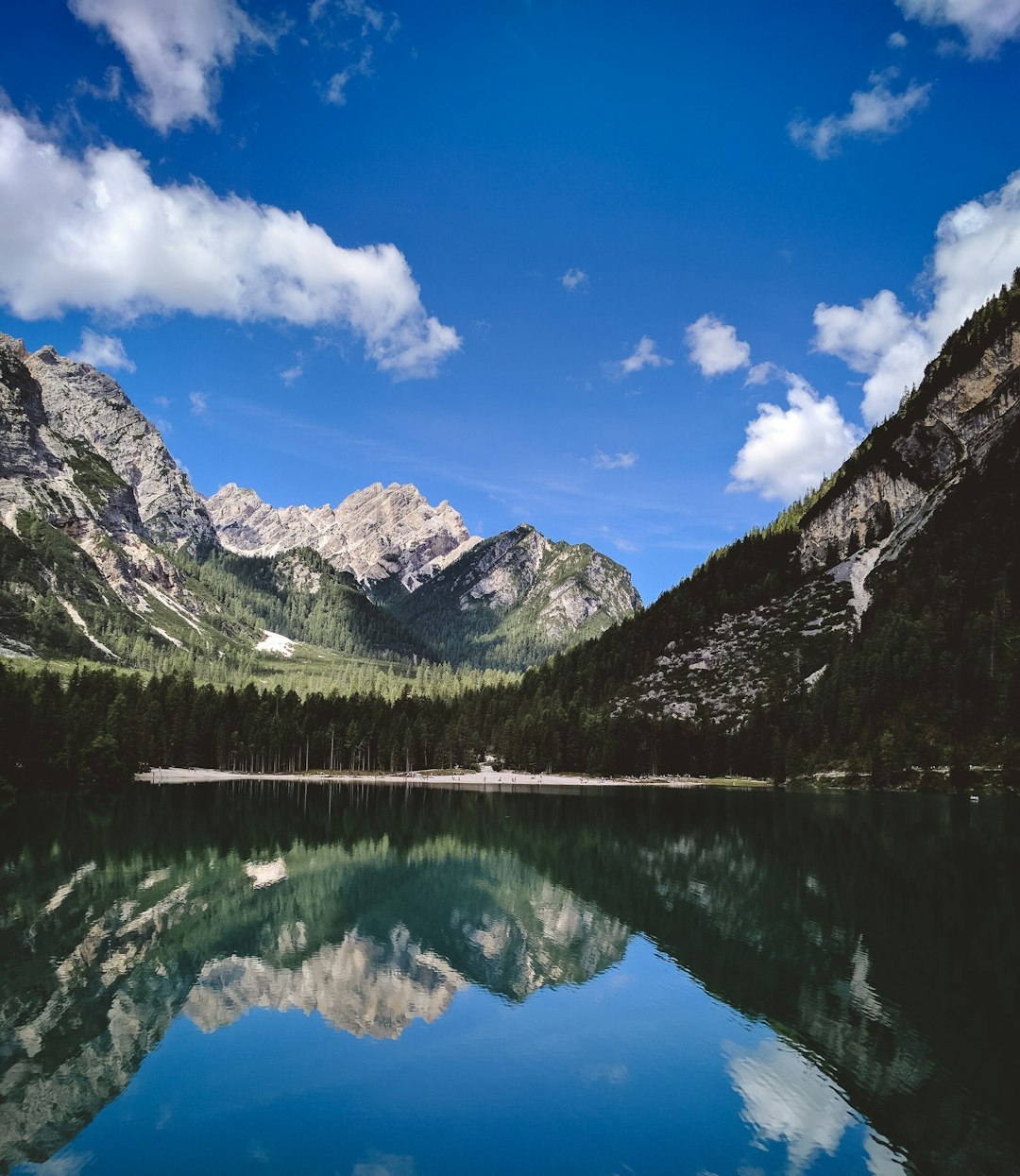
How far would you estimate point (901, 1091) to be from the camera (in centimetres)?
2367

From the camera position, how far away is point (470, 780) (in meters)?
175

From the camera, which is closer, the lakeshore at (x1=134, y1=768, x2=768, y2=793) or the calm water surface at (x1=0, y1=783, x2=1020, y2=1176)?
the calm water surface at (x1=0, y1=783, x2=1020, y2=1176)

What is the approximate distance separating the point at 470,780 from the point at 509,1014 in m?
145

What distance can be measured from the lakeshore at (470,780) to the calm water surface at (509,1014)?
100 meters

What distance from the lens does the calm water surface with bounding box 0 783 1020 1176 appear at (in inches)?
826

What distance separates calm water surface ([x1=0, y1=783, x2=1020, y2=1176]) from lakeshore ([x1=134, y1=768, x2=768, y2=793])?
3948 inches

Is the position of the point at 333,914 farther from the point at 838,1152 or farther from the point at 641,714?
the point at 641,714

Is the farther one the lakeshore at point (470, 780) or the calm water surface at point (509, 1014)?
the lakeshore at point (470, 780)

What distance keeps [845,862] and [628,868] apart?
18219 mm

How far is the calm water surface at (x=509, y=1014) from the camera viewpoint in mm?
20984

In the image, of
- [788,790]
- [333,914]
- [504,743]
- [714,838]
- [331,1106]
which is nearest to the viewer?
[331,1106]

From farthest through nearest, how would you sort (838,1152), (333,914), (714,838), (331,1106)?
(714,838), (333,914), (331,1106), (838,1152)

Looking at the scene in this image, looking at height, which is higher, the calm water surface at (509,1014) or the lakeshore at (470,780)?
the calm water surface at (509,1014)

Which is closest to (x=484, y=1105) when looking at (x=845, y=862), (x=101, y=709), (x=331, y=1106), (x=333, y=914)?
(x=331, y=1106)
